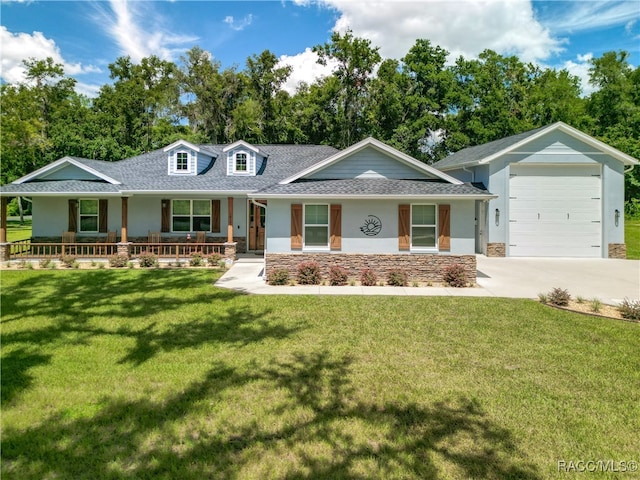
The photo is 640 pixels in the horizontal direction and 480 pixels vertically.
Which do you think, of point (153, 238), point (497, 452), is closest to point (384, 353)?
point (497, 452)

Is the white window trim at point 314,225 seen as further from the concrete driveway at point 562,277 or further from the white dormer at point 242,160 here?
the white dormer at point 242,160

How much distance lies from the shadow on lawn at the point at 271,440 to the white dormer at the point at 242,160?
49.4 feet

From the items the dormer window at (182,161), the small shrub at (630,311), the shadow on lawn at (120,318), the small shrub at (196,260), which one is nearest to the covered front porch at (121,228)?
the small shrub at (196,260)

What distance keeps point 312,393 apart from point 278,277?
745 centimetres

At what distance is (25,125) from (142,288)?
38047 mm

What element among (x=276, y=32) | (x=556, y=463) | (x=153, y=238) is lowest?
(x=556, y=463)

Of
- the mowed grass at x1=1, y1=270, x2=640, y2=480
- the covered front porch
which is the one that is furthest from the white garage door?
the covered front porch

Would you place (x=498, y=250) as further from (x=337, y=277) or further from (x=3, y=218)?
(x=3, y=218)

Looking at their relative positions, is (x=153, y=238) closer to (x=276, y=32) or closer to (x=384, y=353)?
(x=276, y=32)

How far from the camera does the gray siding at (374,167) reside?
46.7 ft

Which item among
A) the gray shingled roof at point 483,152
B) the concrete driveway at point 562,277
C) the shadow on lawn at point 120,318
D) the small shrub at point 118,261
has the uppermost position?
the gray shingled roof at point 483,152

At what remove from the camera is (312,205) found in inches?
531

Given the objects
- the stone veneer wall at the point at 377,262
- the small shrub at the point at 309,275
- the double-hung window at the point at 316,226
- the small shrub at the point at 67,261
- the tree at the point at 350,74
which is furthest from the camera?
the tree at the point at 350,74

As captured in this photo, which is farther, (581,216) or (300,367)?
(581,216)
